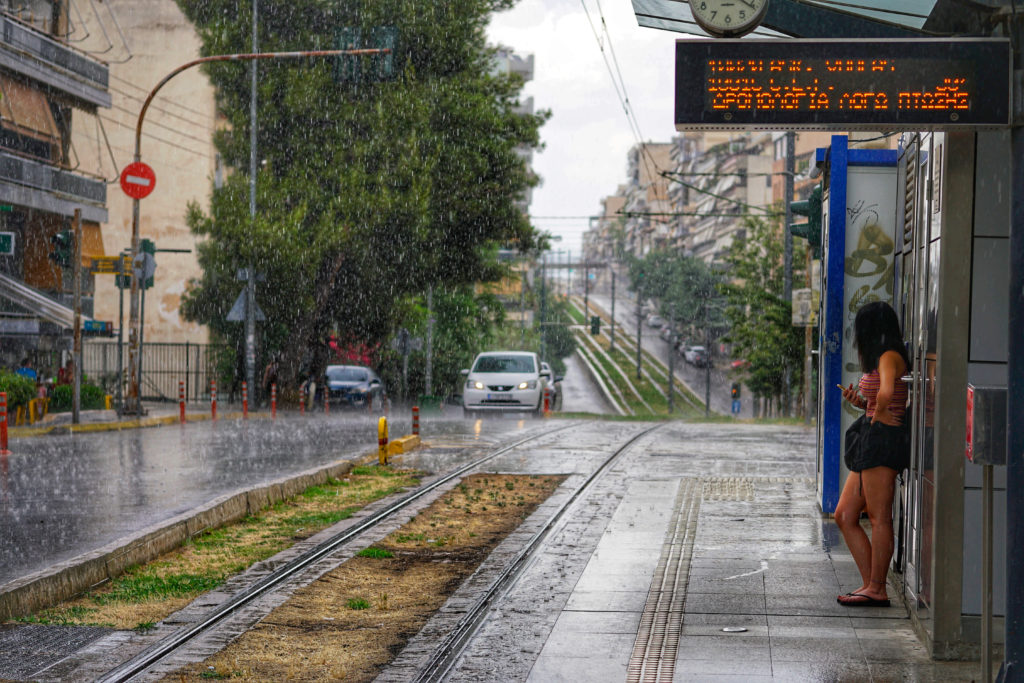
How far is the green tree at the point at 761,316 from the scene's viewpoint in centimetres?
4194

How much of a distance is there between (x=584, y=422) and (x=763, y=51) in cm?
2157

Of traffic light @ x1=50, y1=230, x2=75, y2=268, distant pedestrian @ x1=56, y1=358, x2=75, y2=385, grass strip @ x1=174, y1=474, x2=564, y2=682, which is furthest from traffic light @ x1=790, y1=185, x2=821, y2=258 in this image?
distant pedestrian @ x1=56, y1=358, x2=75, y2=385

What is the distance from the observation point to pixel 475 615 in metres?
7.06

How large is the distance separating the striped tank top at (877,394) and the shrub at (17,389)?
18.3m

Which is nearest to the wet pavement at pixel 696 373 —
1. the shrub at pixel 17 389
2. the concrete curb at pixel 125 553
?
the shrub at pixel 17 389

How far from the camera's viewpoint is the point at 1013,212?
4789 mm

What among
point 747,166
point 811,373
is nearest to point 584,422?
point 811,373

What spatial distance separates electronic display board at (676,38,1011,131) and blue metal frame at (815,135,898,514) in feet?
12.7

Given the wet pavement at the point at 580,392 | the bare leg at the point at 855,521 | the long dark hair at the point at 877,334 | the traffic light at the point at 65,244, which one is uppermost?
the traffic light at the point at 65,244

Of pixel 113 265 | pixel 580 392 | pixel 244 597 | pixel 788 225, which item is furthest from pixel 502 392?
pixel 580 392

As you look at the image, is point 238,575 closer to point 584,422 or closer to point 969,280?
point 969,280

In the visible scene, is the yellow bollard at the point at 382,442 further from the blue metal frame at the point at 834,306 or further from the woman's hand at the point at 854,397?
the woman's hand at the point at 854,397

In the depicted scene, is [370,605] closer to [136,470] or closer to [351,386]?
[136,470]

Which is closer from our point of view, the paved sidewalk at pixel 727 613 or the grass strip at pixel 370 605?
the paved sidewalk at pixel 727 613
